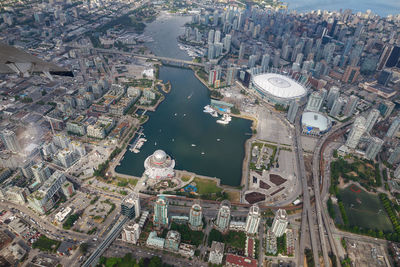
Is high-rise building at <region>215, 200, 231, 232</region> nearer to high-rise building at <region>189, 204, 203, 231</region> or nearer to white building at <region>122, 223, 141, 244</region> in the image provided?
high-rise building at <region>189, 204, 203, 231</region>

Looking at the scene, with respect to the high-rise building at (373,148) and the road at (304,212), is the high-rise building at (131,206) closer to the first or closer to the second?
the road at (304,212)

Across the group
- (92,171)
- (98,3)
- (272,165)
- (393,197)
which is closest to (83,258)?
(92,171)

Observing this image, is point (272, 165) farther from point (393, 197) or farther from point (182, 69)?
point (182, 69)

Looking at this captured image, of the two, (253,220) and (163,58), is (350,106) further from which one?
(163,58)

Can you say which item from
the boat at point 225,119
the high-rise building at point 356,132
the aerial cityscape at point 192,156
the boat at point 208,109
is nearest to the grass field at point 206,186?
the aerial cityscape at point 192,156

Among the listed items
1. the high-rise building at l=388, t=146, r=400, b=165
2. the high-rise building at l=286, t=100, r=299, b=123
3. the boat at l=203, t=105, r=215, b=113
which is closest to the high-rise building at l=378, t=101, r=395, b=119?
the high-rise building at l=388, t=146, r=400, b=165

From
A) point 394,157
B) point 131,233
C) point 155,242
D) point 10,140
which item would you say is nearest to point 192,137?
point 155,242
